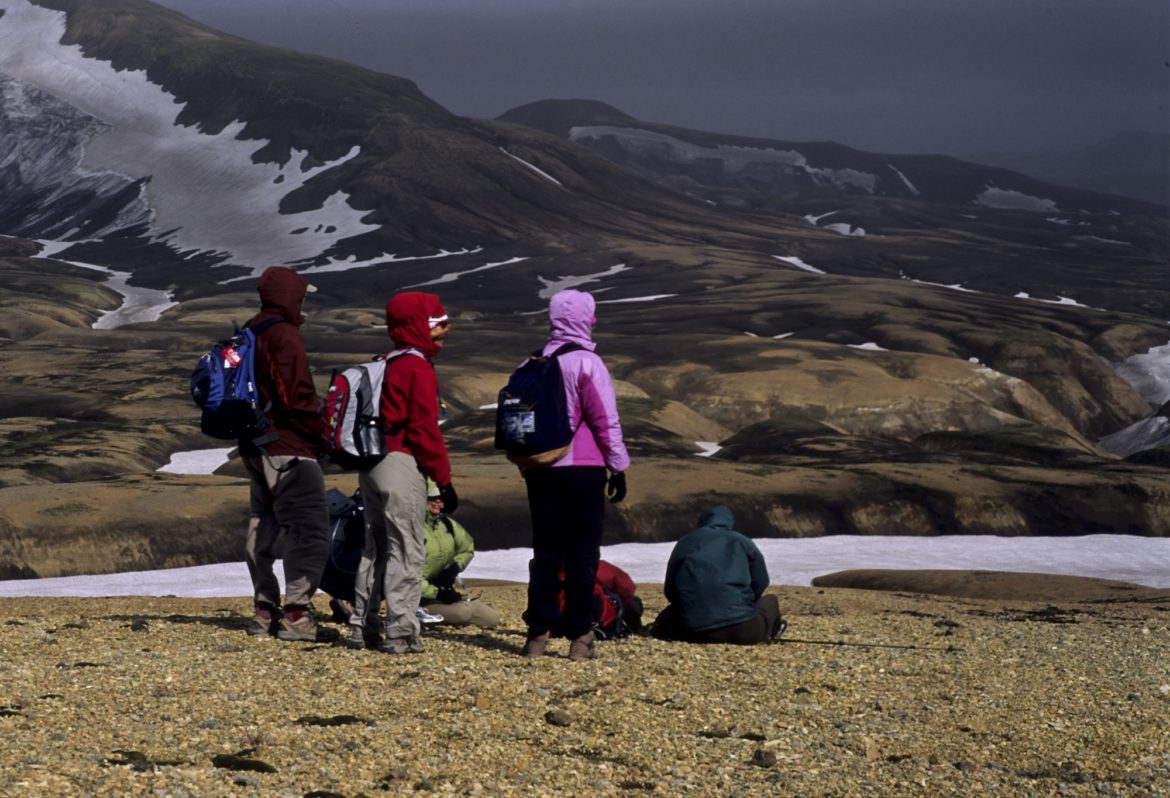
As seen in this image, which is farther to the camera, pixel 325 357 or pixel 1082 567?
pixel 325 357

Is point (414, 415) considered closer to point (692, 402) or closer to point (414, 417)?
point (414, 417)

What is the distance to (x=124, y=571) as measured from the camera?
99.0ft

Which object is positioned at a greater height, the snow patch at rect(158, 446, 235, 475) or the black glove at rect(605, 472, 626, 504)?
the black glove at rect(605, 472, 626, 504)

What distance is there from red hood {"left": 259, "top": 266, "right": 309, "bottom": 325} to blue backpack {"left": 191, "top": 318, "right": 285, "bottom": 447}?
0.41 meters

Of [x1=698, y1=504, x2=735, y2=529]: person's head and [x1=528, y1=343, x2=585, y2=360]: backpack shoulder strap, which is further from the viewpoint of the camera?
[x1=698, y1=504, x2=735, y2=529]: person's head

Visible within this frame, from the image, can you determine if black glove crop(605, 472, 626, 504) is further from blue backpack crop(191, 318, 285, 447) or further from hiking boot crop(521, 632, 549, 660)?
blue backpack crop(191, 318, 285, 447)

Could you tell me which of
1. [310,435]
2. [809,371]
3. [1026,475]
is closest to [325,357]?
[809,371]

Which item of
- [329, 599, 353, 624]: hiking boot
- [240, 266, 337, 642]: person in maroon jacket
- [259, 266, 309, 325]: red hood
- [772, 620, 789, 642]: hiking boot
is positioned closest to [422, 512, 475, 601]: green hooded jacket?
[329, 599, 353, 624]: hiking boot

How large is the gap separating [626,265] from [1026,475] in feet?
407

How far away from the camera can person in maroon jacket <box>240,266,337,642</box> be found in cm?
1181

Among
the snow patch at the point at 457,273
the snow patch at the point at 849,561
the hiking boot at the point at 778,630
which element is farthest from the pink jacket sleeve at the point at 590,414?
the snow patch at the point at 457,273

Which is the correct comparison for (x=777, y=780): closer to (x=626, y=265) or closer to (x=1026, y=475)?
(x=1026, y=475)

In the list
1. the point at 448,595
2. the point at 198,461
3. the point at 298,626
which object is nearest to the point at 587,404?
the point at 298,626

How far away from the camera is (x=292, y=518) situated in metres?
12.0
